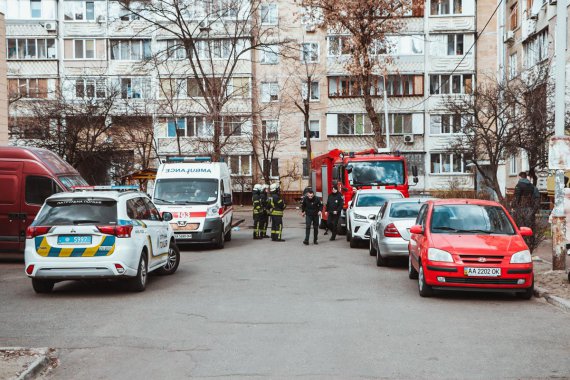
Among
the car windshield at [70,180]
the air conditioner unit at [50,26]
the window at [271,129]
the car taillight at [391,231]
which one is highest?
the air conditioner unit at [50,26]

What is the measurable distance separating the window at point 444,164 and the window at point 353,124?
5131 millimetres

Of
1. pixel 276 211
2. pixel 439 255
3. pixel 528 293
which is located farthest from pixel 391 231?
pixel 276 211

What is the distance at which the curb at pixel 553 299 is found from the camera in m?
10.9

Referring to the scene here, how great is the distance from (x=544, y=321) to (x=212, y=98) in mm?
28707

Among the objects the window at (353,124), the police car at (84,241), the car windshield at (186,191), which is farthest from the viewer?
the window at (353,124)

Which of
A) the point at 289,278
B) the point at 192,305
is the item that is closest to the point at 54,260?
the point at 192,305

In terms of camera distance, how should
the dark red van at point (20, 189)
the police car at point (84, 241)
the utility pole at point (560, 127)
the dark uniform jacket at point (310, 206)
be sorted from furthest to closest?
1. the dark uniform jacket at point (310, 206)
2. the dark red van at point (20, 189)
3. the utility pole at point (560, 127)
4. the police car at point (84, 241)

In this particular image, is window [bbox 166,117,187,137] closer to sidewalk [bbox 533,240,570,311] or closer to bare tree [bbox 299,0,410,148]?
bare tree [bbox 299,0,410,148]

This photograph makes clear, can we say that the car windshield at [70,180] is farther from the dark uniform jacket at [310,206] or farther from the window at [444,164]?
the window at [444,164]

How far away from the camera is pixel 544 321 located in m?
9.90

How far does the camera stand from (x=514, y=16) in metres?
41.3

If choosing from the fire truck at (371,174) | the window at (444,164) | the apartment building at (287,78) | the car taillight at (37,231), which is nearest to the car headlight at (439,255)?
the car taillight at (37,231)

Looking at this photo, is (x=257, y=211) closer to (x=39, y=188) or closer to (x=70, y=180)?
(x=70, y=180)

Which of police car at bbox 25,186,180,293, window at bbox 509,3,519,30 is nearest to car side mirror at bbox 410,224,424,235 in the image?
police car at bbox 25,186,180,293
